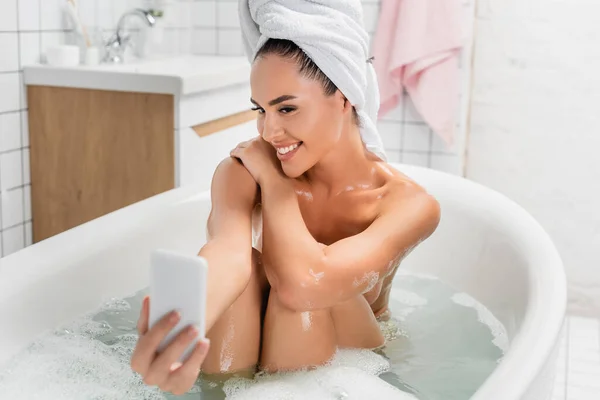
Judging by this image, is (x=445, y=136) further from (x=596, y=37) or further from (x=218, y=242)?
(x=218, y=242)

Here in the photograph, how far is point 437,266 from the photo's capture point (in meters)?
2.27

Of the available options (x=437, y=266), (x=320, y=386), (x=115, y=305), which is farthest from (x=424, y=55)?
(x=320, y=386)

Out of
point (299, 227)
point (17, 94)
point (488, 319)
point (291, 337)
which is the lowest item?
point (488, 319)

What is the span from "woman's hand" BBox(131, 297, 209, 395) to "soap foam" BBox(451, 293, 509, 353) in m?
0.94

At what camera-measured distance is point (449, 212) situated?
7.50ft

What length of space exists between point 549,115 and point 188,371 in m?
2.52

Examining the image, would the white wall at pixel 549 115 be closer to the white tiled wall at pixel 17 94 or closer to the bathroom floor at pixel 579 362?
the bathroom floor at pixel 579 362

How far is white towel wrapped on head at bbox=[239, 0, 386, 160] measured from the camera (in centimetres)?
131

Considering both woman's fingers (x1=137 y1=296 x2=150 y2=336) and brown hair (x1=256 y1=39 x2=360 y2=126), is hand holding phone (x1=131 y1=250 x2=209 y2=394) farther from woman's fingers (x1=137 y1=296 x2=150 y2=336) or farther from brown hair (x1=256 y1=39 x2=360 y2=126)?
brown hair (x1=256 y1=39 x2=360 y2=126)

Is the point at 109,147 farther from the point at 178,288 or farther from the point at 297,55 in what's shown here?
the point at 178,288

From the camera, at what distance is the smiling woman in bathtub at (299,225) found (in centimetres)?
132

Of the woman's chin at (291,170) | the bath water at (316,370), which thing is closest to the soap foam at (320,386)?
the bath water at (316,370)

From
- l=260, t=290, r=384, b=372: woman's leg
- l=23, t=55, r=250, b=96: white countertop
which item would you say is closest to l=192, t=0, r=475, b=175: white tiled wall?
l=23, t=55, r=250, b=96: white countertop

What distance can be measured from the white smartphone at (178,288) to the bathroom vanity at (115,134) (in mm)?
1553
